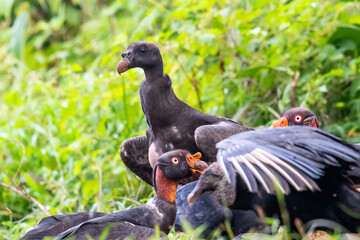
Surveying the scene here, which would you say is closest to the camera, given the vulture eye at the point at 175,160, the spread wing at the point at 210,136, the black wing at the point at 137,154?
the vulture eye at the point at 175,160

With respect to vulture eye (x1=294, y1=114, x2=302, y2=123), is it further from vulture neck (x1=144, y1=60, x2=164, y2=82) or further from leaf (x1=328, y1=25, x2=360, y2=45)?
leaf (x1=328, y1=25, x2=360, y2=45)

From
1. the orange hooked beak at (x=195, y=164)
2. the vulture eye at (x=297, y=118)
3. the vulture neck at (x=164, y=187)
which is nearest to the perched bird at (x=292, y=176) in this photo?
the orange hooked beak at (x=195, y=164)

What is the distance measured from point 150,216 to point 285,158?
1013 millimetres

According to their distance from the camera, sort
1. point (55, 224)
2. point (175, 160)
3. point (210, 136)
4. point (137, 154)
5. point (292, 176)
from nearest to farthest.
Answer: point (292, 176)
point (55, 224)
point (175, 160)
point (210, 136)
point (137, 154)

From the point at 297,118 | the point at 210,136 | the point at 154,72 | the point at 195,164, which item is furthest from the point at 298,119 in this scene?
the point at 154,72

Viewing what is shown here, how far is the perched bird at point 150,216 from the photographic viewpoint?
3109 mm

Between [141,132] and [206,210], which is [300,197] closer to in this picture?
Answer: [206,210]

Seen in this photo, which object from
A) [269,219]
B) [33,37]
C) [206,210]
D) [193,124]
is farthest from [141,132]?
[33,37]

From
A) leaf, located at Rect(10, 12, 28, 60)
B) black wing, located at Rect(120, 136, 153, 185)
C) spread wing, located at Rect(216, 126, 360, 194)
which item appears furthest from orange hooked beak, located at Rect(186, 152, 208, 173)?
leaf, located at Rect(10, 12, 28, 60)

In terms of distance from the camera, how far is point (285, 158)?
2662 millimetres

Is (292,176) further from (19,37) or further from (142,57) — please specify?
(19,37)

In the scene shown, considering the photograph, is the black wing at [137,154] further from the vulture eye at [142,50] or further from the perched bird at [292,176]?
the perched bird at [292,176]

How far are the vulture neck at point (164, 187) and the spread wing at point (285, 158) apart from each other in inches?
29.5

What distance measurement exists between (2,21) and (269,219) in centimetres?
742
